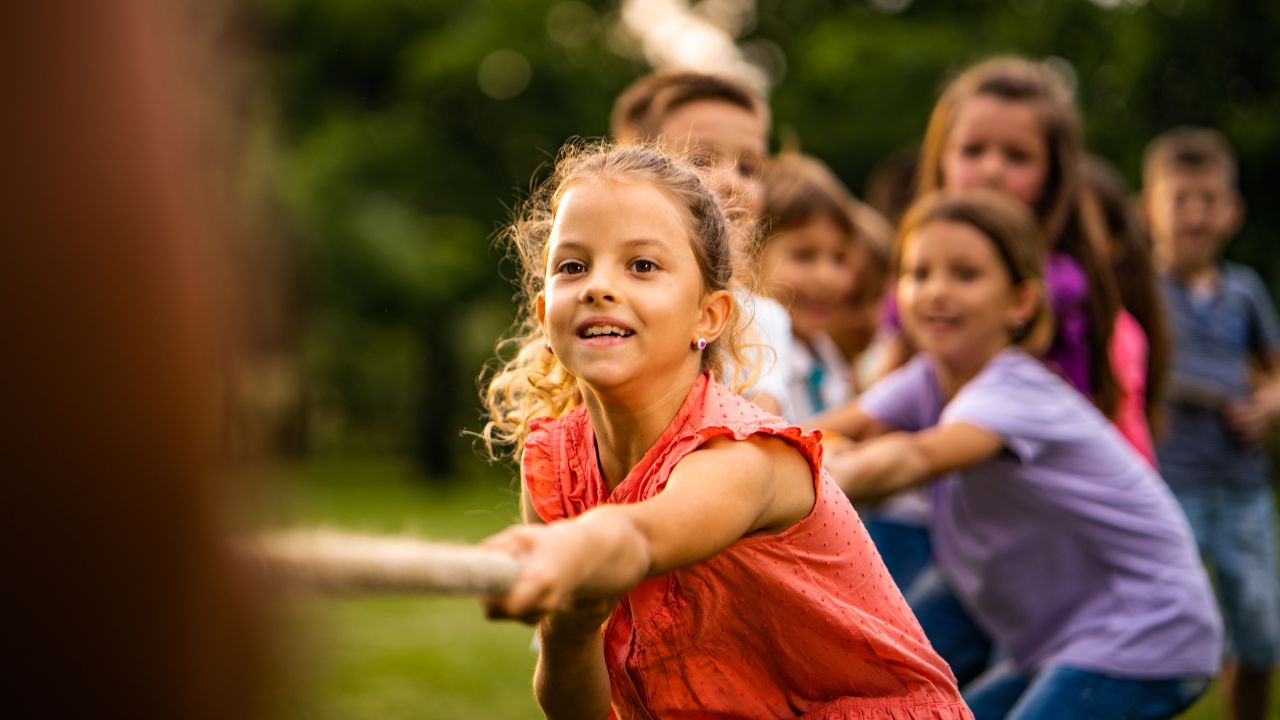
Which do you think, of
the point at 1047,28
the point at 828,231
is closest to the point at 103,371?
the point at 828,231

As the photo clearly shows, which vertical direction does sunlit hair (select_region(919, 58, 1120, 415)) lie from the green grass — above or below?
above

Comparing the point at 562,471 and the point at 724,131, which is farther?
the point at 724,131

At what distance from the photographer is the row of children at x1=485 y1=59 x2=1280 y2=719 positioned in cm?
216

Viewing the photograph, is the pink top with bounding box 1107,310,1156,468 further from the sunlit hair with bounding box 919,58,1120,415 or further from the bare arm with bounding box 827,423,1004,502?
the bare arm with bounding box 827,423,1004,502

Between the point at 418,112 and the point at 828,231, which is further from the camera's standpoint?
the point at 418,112

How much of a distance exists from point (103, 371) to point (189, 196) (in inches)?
3.2

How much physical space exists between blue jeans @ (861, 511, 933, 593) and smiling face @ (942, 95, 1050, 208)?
53.9 inches

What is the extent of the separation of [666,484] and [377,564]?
3.05 ft

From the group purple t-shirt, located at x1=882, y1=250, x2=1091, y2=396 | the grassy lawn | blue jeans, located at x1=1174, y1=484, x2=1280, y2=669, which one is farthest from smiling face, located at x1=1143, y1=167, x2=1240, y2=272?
purple t-shirt, located at x1=882, y1=250, x2=1091, y2=396

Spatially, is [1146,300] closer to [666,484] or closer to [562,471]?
[562,471]

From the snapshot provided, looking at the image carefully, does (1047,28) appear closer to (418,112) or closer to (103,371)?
(418,112)

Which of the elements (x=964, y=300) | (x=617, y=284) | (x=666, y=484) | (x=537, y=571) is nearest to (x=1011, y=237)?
(x=964, y=300)

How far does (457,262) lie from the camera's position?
74.0ft

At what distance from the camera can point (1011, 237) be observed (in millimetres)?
3996
